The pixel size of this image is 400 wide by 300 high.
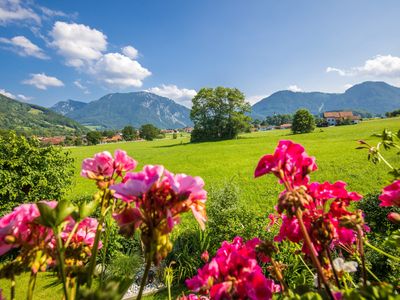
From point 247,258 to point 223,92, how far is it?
55.9 m

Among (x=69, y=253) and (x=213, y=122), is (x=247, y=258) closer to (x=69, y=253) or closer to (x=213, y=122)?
(x=69, y=253)

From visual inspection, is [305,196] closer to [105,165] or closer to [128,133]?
[105,165]

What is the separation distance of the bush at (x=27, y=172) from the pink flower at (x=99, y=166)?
21.6 feet

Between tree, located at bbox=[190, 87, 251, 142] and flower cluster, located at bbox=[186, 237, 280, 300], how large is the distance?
172 feet

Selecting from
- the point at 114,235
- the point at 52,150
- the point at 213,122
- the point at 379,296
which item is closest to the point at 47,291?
the point at 114,235

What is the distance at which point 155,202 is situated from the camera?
0.69 m

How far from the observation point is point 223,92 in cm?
5497

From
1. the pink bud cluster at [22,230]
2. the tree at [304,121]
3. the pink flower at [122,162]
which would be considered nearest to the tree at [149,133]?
the tree at [304,121]

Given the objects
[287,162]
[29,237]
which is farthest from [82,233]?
[287,162]

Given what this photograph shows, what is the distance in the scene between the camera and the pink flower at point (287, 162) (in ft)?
2.64

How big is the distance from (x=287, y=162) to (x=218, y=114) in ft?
178

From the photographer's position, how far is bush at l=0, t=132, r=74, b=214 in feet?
20.2

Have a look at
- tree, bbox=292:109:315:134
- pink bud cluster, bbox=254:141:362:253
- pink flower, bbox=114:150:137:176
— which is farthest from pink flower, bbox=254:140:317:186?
tree, bbox=292:109:315:134

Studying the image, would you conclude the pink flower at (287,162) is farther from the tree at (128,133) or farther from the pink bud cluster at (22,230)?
the tree at (128,133)
